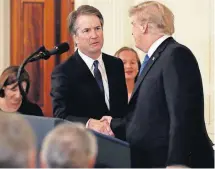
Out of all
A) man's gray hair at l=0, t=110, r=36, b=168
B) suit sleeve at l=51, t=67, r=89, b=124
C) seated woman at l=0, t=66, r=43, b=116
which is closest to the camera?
man's gray hair at l=0, t=110, r=36, b=168

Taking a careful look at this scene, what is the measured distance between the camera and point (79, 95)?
2.53m

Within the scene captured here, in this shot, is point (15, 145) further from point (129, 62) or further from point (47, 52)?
point (129, 62)

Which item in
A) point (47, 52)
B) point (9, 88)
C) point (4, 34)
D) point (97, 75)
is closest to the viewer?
point (47, 52)

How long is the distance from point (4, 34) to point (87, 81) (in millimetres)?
2753

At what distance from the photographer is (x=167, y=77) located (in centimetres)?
196

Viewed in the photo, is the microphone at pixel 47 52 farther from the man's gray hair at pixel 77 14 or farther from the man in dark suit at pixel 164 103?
the man's gray hair at pixel 77 14

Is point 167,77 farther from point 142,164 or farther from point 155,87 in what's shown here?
point 142,164

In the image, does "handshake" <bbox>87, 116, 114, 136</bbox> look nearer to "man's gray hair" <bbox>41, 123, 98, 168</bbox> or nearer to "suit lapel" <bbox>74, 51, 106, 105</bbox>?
"suit lapel" <bbox>74, 51, 106, 105</bbox>

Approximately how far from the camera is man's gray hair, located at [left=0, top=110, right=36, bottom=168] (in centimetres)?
77

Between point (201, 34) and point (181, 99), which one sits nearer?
point (181, 99)

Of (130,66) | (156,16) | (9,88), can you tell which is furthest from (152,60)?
(130,66)

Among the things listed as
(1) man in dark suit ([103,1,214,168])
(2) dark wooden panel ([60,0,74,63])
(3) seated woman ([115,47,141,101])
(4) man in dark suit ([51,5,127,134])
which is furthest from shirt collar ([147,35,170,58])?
(2) dark wooden panel ([60,0,74,63])

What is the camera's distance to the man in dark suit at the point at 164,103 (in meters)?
1.90

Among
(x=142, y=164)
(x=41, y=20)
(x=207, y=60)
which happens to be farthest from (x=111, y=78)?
(x=41, y=20)
